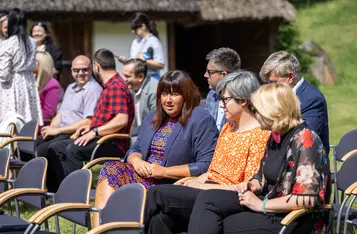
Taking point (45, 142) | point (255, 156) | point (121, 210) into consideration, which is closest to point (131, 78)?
point (45, 142)

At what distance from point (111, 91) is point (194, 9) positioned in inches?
296

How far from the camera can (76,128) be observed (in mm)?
7188

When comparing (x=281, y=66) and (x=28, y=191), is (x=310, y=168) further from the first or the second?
(x=28, y=191)

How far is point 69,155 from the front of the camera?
6.77 meters

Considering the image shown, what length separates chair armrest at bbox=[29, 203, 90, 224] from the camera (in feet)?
13.4

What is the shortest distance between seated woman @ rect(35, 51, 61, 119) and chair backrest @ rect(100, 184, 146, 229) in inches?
159

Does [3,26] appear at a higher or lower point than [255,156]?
higher

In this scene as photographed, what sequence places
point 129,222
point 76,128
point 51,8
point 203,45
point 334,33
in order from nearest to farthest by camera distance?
point 129,222, point 76,128, point 51,8, point 203,45, point 334,33

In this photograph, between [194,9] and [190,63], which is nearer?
[194,9]

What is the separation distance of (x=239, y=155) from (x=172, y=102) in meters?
0.81

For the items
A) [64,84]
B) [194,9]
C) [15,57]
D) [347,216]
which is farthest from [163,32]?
[347,216]

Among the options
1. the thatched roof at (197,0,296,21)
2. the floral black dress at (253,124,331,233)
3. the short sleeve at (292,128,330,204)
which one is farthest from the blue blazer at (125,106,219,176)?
the thatched roof at (197,0,296,21)

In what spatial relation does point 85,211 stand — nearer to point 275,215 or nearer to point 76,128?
point 275,215

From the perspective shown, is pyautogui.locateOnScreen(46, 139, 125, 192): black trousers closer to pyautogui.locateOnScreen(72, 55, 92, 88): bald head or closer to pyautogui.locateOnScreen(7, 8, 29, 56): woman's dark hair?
pyautogui.locateOnScreen(72, 55, 92, 88): bald head
